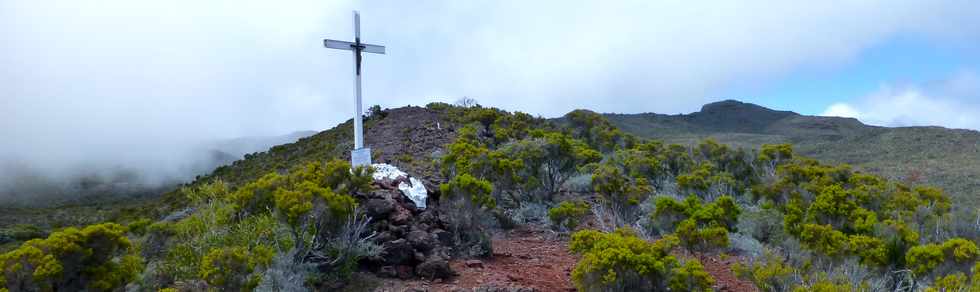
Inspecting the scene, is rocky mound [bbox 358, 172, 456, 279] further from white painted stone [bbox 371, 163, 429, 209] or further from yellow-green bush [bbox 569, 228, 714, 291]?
yellow-green bush [bbox 569, 228, 714, 291]

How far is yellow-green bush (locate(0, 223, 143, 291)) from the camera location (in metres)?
4.46

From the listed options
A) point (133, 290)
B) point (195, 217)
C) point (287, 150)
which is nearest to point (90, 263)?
point (133, 290)

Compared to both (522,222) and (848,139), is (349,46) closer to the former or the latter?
(522,222)

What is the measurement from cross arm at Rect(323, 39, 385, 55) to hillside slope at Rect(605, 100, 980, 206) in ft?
44.3

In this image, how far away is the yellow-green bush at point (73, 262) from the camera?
4.46 m

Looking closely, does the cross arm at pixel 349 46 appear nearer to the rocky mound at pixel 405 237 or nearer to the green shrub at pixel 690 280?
the rocky mound at pixel 405 237

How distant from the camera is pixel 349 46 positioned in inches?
352

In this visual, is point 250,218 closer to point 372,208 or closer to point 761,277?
point 372,208

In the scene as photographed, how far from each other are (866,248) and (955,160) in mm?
29995

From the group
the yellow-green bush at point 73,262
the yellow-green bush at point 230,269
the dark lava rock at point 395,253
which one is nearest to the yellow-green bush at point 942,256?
the dark lava rock at point 395,253

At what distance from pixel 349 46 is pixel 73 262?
4890 mm

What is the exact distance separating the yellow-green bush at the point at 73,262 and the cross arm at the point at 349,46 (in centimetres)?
422

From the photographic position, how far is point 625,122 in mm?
57969

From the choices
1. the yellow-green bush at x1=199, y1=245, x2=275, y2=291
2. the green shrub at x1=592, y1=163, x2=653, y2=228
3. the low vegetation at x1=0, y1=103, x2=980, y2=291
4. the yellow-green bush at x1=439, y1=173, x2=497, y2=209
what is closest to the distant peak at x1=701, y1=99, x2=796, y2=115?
the low vegetation at x1=0, y1=103, x2=980, y2=291
